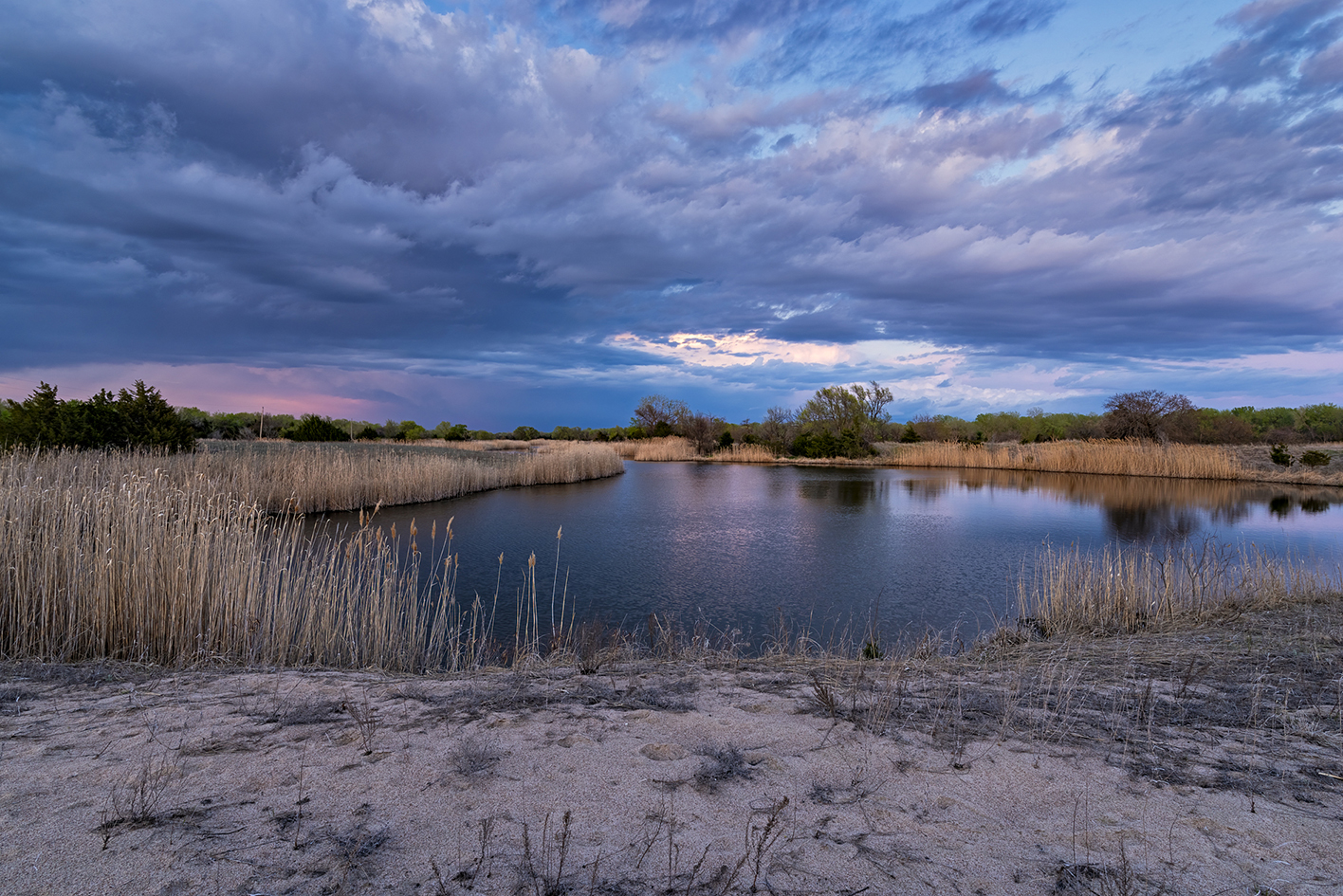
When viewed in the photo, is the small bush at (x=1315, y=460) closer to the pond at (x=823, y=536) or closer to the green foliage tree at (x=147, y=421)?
the pond at (x=823, y=536)

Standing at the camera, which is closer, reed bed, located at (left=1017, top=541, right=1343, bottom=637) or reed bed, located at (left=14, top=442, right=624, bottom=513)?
reed bed, located at (left=1017, top=541, right=1343, bottom=637)

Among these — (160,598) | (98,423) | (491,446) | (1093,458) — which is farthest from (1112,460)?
(98,423)

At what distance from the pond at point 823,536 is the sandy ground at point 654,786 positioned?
12.5 feet

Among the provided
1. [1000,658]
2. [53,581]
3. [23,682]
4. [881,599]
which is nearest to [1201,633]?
[1000,658]

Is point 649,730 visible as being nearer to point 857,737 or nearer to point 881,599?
point 857,737

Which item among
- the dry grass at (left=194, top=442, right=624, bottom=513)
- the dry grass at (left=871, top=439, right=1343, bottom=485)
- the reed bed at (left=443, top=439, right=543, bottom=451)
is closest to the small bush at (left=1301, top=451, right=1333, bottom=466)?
the dry grass at (left=871, top=439, right=1343, bottom=485)

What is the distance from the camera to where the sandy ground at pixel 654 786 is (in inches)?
76.4

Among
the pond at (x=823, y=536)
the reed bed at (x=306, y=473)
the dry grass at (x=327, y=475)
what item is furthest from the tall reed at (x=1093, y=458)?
the reed bed at (x=306, y=473)

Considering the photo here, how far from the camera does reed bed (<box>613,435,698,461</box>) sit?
137 feet

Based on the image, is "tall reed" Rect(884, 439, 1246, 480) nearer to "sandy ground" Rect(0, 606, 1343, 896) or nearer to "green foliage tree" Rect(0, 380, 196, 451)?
"sandy ground" Rect(0, 606, 1343, 896)

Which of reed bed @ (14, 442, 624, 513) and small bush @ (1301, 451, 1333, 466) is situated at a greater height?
small bush @ (1301, 451, 1333, 466)

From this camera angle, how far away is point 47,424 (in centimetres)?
1289

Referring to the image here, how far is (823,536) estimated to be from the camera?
1344cm

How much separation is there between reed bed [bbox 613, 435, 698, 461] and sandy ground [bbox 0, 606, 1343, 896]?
37674 mm
